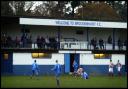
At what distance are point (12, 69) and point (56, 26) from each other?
724 centimetres

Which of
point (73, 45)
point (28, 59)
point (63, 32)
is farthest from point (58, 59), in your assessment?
point (63, 32)

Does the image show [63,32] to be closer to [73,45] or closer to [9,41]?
[73,45]

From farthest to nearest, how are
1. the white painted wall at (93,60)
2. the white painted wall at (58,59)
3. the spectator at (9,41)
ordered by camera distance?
the white painted wall at (93,60)
the white painted wall at (58,59)
the spectator at (9,41)

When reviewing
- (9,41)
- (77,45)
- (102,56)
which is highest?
(9,41)

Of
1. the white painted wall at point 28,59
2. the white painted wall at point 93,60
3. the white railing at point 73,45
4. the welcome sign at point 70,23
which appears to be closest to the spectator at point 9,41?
the white painted wall at point 28,59

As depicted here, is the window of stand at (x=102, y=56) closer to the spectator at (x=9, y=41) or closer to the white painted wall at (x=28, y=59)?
the white painted wall at (x=28, y=59)

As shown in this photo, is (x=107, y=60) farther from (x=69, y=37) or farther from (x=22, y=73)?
(x=22, y=73)

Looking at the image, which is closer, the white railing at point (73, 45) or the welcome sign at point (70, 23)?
the welcome sign at point (70, 23)

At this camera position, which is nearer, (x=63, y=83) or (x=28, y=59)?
(x=63, y=83)

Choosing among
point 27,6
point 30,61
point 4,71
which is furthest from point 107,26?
point 27,6

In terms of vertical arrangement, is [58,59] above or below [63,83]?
above

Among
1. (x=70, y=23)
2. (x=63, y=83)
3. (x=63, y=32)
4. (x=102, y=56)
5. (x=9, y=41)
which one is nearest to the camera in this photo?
(x=63, y=83)

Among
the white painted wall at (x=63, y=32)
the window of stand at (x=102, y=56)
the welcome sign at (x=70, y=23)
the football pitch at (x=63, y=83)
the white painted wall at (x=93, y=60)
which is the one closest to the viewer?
the football pitch at (x=63, y=83)

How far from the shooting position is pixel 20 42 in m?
37.9
